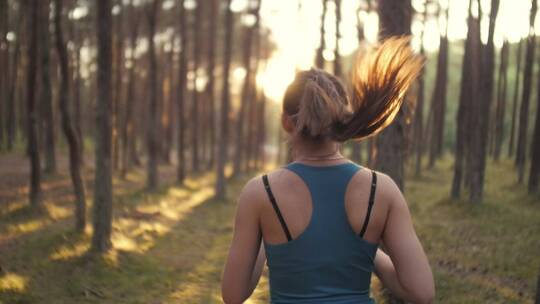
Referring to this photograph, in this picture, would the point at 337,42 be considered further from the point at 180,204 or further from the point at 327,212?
the point at 327,212

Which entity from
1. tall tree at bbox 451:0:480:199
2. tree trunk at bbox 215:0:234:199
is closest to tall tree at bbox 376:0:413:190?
tall tree at bbox 451:0:480:199

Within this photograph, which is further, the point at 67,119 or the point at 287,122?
the point at 67,119

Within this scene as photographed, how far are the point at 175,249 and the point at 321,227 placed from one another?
10448 mm

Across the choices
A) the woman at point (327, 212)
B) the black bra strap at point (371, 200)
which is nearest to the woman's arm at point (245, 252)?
the woman at point (327, 212)

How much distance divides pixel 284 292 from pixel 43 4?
36.3 feet

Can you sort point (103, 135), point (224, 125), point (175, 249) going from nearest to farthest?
point (103, 135) → point (175, 249) → point (224, 125)

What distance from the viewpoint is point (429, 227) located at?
41.9 feet

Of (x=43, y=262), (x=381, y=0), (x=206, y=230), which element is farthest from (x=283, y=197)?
(x=206, y=230)

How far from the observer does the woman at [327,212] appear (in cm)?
198

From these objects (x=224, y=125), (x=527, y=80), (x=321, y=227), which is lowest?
(x=224, y=125)

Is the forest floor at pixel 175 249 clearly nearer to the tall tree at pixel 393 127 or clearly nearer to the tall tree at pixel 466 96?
the tall tree at pixel 466 96

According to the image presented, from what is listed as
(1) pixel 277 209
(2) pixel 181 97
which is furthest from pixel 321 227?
(2) pixel 181 97

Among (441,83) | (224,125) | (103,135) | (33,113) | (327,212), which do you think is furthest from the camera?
(441,83)

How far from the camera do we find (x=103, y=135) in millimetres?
9953
